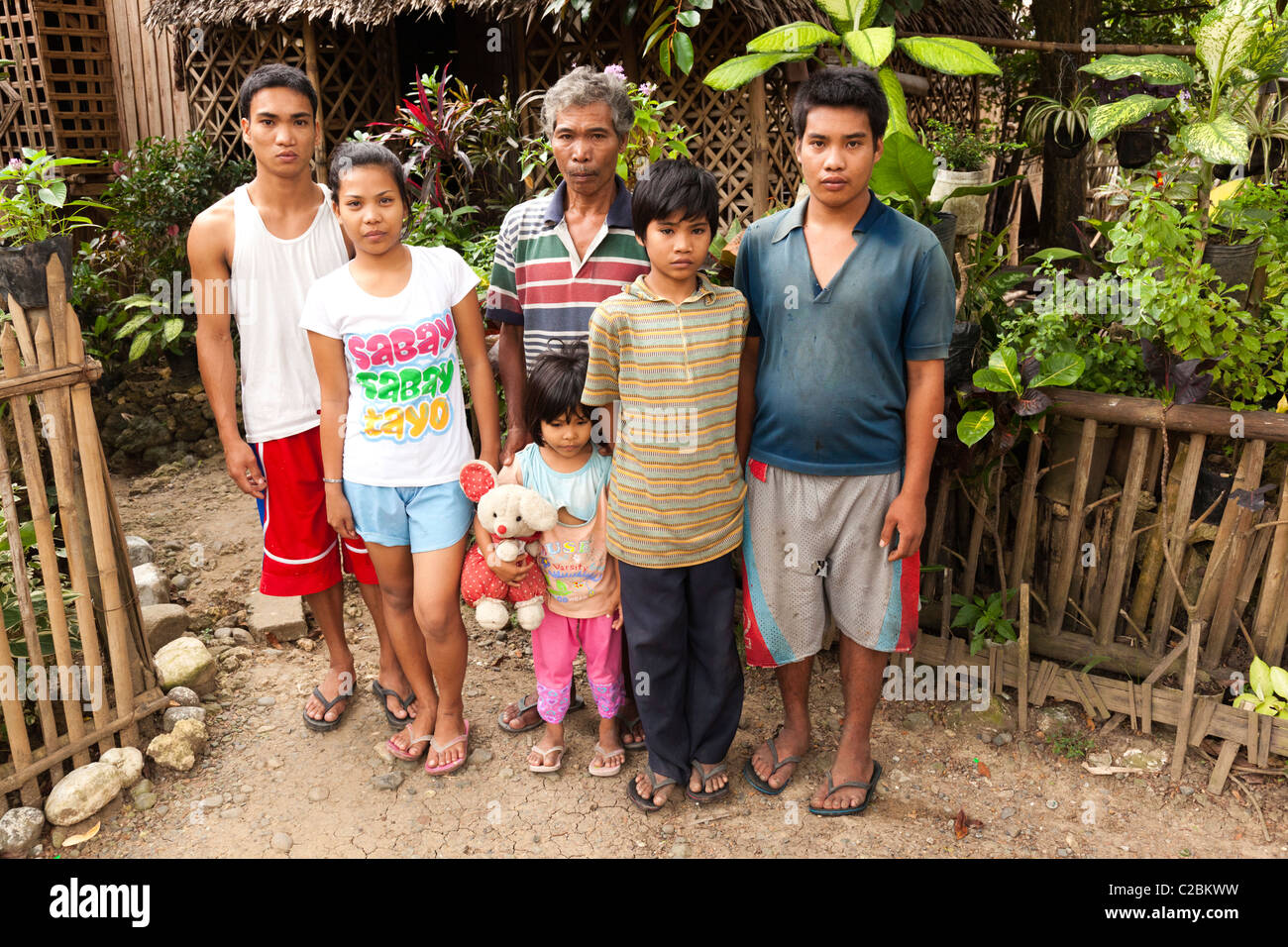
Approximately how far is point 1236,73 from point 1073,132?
2717 mm

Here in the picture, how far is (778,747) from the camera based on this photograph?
301 centimetres

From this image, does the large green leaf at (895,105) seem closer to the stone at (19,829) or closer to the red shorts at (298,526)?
the red shorts at (298,526)

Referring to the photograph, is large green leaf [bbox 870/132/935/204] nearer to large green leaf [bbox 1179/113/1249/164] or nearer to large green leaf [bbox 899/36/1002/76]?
large green leaf [bbox 899/36/1002/76]

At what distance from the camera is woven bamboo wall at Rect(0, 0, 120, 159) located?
325 inches

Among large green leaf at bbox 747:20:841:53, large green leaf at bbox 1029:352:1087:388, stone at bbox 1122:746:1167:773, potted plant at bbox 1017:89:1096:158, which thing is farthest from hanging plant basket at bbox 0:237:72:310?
potted plant at bbox 1017:89:1096:158

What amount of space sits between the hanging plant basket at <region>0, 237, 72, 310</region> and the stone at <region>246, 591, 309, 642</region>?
1661 mm

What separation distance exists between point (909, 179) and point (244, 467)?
8.18 ft

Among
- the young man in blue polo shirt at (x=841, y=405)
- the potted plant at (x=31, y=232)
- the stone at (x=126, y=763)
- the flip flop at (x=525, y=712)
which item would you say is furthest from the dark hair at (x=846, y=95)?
the stone at (x=126, y=763)

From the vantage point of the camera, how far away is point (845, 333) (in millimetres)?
2467

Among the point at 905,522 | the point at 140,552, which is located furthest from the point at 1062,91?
the point at 140,552

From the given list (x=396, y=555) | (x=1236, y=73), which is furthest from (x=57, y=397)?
(x=1236, y=73)

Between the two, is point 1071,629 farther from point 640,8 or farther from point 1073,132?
point 640,8

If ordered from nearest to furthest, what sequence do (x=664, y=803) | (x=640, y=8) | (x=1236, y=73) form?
(x=664, y=803), (x=1236, y=73), (x=640, y=8)

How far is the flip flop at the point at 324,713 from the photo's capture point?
3.33 metres
